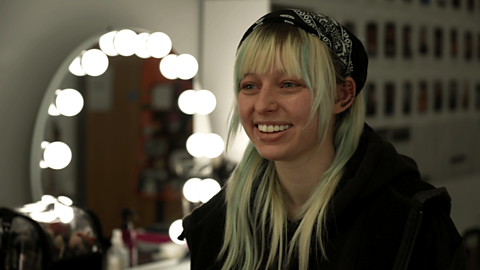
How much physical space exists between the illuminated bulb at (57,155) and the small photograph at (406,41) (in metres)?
1.43

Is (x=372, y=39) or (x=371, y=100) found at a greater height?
(x=372, y=39)

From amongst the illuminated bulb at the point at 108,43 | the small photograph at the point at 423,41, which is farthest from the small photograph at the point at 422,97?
the illuminated bulb at the point at 108,43

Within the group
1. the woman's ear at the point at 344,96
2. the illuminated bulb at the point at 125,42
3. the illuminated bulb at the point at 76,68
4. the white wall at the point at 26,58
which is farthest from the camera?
the illuminated bulb at the point at 125,42

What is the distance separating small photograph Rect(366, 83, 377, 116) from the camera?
Answer: 2046mm

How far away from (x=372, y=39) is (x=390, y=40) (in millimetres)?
88

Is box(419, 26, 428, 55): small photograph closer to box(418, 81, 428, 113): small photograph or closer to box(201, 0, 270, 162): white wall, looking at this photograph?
box(418, 81, 428, 113): small photograph

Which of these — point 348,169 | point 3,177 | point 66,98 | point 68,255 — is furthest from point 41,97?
point 348,169

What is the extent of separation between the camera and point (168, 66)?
166 cm

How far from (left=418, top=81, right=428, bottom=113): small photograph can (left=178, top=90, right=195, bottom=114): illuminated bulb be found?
41.5 inches

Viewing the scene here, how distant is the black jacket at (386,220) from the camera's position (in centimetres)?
79

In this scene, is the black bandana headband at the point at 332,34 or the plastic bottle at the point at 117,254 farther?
the plastic bottle at the point at 117,254

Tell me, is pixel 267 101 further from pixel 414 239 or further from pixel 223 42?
pixel 223 42

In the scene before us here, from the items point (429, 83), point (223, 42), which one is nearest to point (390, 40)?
point (429, 83)

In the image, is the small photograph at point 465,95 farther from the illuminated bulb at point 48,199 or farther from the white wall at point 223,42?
the illuminated bulb at point 48,199
